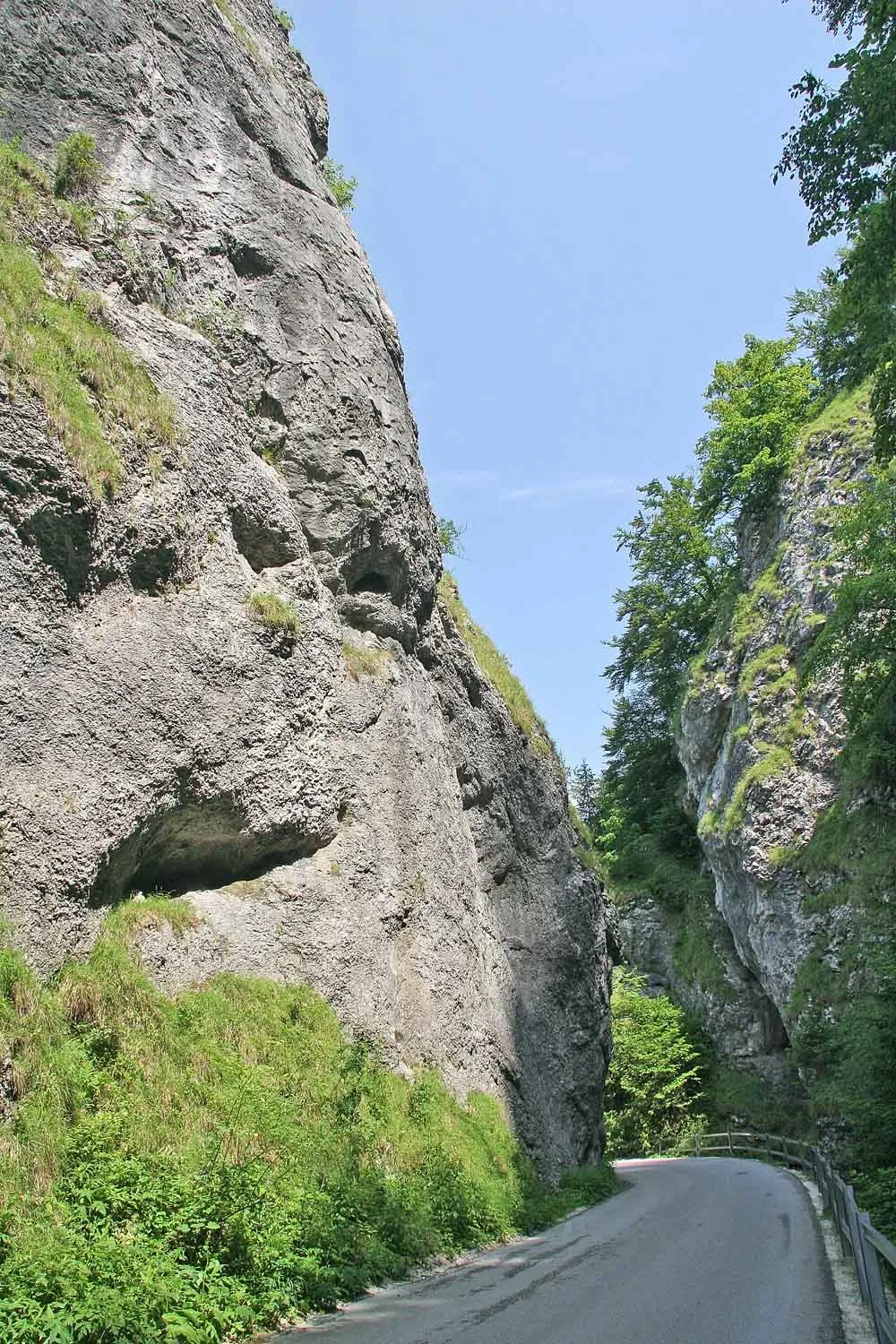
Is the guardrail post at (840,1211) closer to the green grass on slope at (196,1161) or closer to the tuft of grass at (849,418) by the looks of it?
the green grass on slope at (196,1161)

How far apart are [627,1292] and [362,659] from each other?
31.4ft

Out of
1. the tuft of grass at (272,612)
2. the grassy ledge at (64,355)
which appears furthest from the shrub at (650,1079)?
the grassy ledge at (64,355)

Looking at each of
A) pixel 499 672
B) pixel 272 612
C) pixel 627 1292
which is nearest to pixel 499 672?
pixel 499 672

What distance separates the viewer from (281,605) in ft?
43.2

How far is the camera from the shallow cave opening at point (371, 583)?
16.8 metres

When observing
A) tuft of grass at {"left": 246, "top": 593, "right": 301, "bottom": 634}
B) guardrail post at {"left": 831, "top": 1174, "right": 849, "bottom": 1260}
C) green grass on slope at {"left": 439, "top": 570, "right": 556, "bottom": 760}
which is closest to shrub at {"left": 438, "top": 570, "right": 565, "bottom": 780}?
green grass on slope at {"left": 439, "top": 570, "right": 556, "bottom": 760}

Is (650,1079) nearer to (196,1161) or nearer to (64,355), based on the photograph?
(196,1161)

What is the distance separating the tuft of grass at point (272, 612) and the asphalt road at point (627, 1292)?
25.7 feet

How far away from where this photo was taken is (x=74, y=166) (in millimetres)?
14008

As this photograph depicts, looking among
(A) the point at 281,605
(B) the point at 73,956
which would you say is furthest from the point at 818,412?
(B) the point at 73,956

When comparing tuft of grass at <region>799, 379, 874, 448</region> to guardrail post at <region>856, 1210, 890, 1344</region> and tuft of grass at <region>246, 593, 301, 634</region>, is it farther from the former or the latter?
guardrail post at <region>856, 1210, 890, 1344</region>

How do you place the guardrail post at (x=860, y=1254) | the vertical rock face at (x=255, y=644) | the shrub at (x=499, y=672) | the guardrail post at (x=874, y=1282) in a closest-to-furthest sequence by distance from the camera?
the guardrail post at (x=874, y=1282) < the guardrail post at (x=860, y=1254) < the vertical rock face at (x=255, y=644) < the shrub at (x=499, y=672)

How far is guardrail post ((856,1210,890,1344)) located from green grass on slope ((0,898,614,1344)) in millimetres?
4118

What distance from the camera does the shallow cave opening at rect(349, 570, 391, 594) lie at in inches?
663
